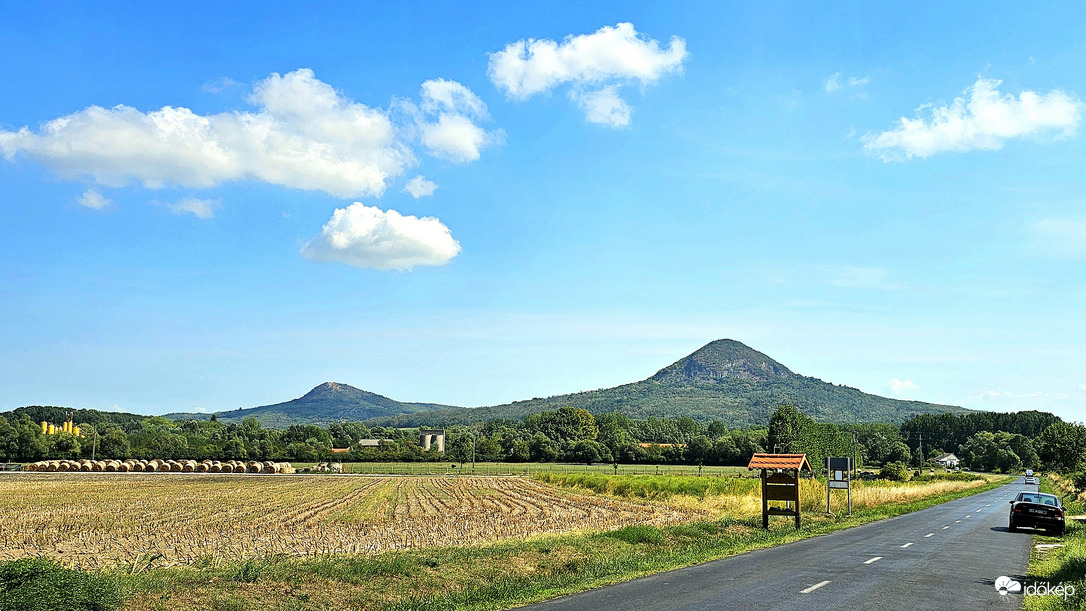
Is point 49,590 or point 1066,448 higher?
point 49,590

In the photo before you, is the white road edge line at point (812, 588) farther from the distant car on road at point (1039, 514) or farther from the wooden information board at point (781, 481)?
the distant car on road at point (1039, 514)

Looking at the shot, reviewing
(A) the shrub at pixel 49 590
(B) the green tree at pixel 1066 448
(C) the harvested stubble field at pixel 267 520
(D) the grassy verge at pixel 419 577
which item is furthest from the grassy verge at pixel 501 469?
(A) the shrub at pixel 49 590

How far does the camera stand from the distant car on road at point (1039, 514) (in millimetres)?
33469

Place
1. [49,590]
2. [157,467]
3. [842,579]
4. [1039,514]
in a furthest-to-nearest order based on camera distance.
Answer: [157,467] → [1039,514] → [842,579] → [49,590]

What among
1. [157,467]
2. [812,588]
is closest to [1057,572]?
[812,588]

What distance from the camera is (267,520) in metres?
39.2

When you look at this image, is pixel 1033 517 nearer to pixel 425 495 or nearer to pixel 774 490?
pixel 774 490

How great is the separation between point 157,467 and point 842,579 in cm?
11801

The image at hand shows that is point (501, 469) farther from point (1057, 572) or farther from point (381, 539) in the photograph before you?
point (1057, 572)

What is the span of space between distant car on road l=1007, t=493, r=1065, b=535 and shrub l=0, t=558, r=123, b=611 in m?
34.3

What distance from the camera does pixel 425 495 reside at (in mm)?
64062

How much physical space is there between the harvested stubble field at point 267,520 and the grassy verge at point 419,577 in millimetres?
3040

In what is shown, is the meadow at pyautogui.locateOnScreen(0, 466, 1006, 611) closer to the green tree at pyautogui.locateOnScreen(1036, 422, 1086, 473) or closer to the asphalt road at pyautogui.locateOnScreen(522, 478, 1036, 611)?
the asphalt road at pyautogui.locateOnScreen(522, 478, 1036, 611)

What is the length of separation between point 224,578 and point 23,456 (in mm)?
143462
